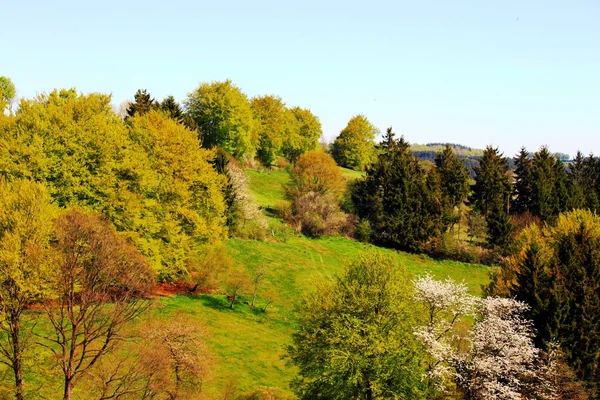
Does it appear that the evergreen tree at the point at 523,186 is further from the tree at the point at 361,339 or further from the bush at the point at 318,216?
the tree at the point at 361,339

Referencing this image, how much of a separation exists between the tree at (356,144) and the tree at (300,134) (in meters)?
7.52

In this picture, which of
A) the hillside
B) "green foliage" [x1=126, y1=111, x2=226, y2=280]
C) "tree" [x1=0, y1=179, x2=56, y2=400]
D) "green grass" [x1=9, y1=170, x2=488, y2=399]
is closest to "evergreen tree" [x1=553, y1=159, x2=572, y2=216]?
"green grass" [x1=9, y1=170, x2=488, y2=399]

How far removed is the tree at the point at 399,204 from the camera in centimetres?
8025

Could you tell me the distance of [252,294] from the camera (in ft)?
175

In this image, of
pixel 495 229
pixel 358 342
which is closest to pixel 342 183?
pixel 495 229

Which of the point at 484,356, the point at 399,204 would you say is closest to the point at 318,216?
the point at 399,204

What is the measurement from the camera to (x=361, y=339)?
32750 mm

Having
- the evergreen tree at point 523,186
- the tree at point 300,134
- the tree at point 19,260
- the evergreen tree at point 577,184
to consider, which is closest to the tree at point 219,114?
the tree at point 300,134

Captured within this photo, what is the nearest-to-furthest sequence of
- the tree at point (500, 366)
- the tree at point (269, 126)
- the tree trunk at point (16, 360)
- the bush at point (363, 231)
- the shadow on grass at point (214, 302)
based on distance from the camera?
the tree trunk at point (16, 360) < the tree at point (500, 366) < the shadow on grass at point (214, 302) < the bush at point (363, 231) < the tree at point (269, 126)

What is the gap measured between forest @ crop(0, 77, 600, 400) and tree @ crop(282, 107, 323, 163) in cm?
4626

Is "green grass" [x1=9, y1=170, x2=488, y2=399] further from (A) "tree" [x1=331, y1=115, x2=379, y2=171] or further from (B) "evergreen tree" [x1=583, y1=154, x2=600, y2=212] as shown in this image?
(A) "tree" [x1=331, y1=115, x2=379, y2=171]

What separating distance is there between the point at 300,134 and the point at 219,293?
82948 mm

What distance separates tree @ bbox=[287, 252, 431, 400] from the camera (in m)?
32.4

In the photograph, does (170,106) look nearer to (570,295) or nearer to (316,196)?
(316,196)
